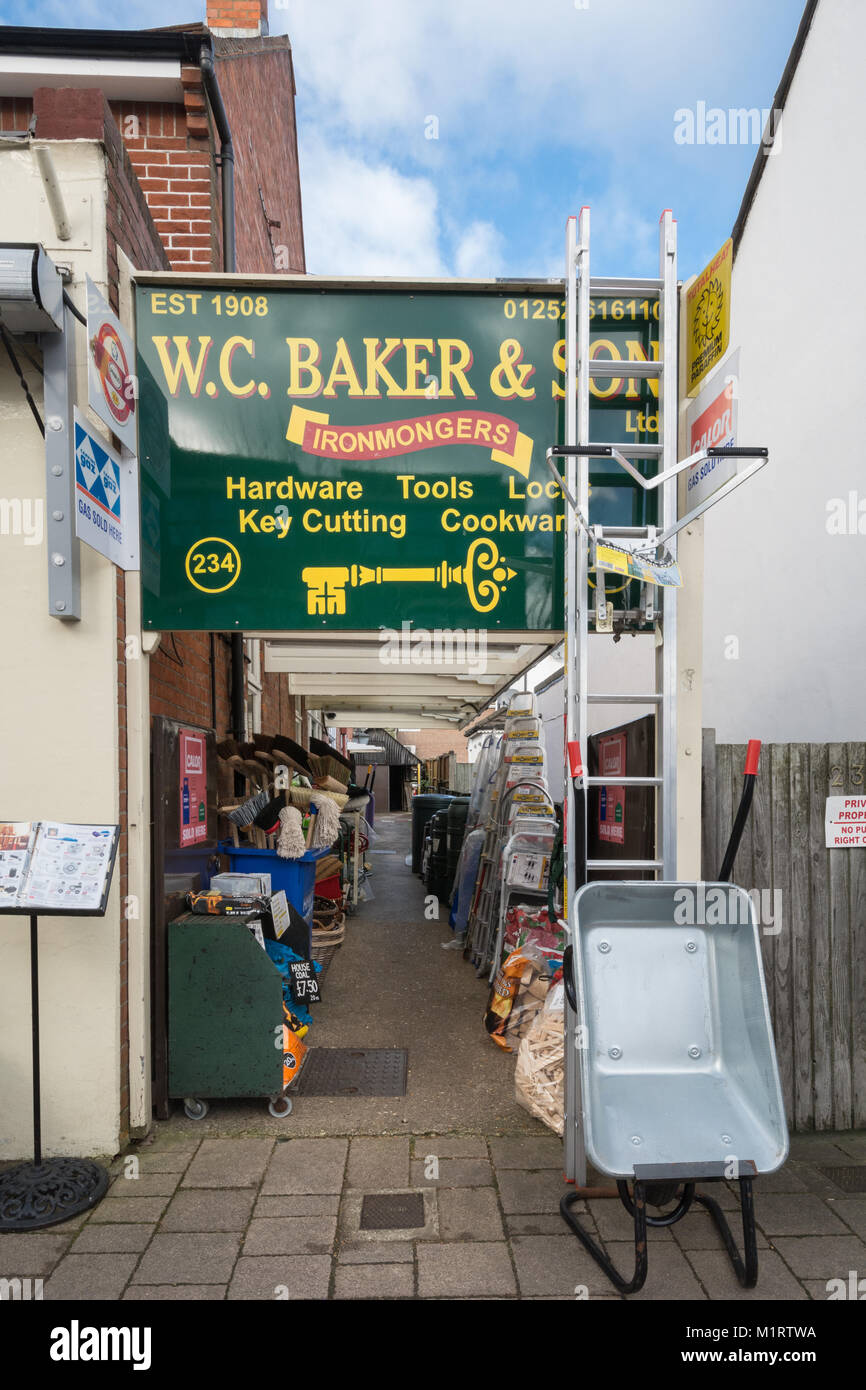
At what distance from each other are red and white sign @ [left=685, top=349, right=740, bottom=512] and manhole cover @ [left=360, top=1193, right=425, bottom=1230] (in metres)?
3.20

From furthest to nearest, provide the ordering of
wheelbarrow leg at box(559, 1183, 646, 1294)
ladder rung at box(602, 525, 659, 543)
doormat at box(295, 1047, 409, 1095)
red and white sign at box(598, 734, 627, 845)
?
red and white sign at box(598, 734, 627, 845), doormat at box(295, 1047, 409, 1095), ladder rung at box(602, 525, 659, 543), wheelbarrow leg at box(559, 1183, 646, 1294)

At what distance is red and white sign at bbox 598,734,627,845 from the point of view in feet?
15.9

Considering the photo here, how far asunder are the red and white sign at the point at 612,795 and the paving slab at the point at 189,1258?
112 inches

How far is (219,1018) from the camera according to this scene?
4008mm

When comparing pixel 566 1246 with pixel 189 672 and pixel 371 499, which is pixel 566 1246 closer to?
pixel 371 499

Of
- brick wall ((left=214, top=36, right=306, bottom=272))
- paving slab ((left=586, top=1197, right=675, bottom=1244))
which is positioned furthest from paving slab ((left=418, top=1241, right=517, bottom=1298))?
brick wall ((left=214, top=36, right=306, bottom=272))

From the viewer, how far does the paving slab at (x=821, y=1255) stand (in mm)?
2861

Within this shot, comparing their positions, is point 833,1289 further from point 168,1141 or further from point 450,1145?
point 168,1141

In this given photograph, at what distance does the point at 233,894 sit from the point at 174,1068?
3.15 feet

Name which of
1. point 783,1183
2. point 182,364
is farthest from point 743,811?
point 182,364

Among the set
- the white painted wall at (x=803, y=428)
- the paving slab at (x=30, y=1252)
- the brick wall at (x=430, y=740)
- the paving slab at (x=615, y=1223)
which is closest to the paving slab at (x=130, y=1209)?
the paving slab at (x=30, y=1252)

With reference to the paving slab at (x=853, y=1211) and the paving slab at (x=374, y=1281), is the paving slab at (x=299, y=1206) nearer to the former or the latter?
the paving slab at (x=374, y=1281)

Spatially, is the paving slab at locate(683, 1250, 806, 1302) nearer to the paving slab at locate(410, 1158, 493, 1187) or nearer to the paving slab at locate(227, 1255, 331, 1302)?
the paving slab at locate(410, 1158, 493, 1187)
